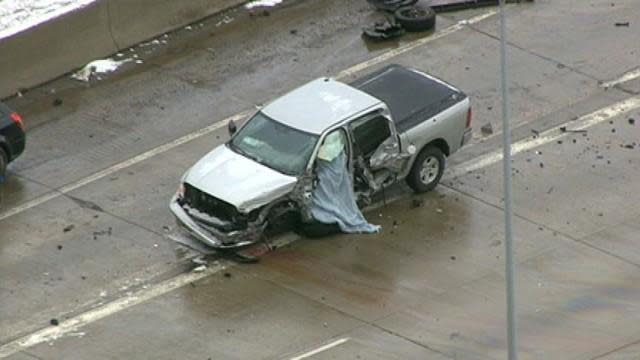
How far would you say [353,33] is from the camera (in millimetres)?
28469

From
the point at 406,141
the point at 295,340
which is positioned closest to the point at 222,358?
the point at 295,340

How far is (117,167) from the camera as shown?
80.7 ft

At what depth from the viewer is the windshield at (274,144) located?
880 inches

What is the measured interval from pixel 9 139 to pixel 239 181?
3.75 metres

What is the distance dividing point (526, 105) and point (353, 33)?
12.2ft

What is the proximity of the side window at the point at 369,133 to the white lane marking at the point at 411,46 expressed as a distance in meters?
4.15

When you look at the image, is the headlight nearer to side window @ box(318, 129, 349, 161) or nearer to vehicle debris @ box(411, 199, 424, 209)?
side window @ box(318, 129, 349, 161)

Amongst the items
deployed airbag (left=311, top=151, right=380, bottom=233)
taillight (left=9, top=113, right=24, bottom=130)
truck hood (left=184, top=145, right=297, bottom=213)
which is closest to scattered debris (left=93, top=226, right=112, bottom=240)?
truck hood (left=184, top=145, right=297, bottom=213)

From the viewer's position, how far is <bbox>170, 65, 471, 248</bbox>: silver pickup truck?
72.3ft

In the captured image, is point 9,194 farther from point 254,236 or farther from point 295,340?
point 295,340

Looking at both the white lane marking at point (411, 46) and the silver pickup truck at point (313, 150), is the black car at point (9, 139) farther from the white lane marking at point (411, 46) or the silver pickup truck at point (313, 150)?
the white lane marking at point (411, 46)

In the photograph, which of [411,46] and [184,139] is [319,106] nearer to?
[184,139]

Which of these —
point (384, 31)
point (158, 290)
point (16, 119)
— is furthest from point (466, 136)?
point (16, 119)

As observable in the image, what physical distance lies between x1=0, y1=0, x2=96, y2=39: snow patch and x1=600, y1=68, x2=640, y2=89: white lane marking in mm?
7989
